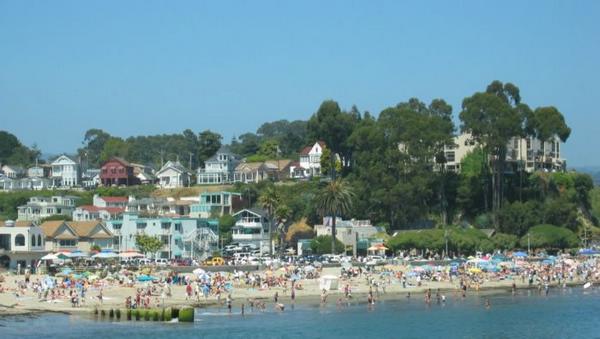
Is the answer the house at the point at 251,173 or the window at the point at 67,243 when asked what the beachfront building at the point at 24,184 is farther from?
the window at the point at 67,243

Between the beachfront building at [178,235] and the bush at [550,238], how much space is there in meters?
27.3

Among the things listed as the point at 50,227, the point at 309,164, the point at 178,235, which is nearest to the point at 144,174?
the point at 309,164

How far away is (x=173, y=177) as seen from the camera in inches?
5025

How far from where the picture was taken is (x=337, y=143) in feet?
371

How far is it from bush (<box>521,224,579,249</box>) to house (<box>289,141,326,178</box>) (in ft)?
105

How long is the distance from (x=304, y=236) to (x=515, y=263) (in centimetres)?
2316

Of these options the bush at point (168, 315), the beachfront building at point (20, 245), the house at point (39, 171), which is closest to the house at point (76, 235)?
the beachfront building at point (20, 245)

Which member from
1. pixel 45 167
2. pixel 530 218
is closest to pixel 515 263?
pixel 530 218

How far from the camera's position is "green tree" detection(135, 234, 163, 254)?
90688 millimetres

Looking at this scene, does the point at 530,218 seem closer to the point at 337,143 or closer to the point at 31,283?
the point at 337,143

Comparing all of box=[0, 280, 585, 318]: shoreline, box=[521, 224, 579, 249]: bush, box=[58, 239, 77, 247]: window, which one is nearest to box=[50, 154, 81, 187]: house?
box=[58, 239, 77, 247]: window

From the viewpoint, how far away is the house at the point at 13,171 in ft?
466

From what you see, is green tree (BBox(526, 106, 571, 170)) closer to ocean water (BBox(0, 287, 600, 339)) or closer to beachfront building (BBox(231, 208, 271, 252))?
beachfront building (BBox(231, 208, 271, 252))

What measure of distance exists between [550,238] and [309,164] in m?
37.5
